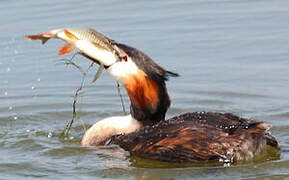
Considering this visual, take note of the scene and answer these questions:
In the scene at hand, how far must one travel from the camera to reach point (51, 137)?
10.6 meters

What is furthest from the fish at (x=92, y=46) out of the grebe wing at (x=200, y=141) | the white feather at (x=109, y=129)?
the grebe wing at (x=200, y=141)

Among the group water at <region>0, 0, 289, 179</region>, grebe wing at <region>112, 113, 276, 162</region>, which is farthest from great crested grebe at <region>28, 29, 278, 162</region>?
water at <region>0, 0, 289, 179</region>

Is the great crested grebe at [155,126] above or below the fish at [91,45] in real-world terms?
below

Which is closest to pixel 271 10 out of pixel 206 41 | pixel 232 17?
pixel 232 17

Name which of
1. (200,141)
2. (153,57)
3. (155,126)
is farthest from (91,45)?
(153,57)

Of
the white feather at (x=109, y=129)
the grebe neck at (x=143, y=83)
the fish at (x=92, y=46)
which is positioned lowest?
the white feather at (x=109, y=129)

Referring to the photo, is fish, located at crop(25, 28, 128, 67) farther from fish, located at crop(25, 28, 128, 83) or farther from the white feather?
the white feather

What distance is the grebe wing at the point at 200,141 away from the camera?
890 cm

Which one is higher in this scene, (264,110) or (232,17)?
(232,17)

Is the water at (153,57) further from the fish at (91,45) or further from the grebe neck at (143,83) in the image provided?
the fish at (91,45)

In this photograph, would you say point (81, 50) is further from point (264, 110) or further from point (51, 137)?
point (264, 110)

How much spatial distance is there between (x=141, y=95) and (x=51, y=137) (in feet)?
4.48

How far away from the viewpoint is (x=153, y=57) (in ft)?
43.5

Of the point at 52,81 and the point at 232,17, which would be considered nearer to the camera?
the point at 52,81
